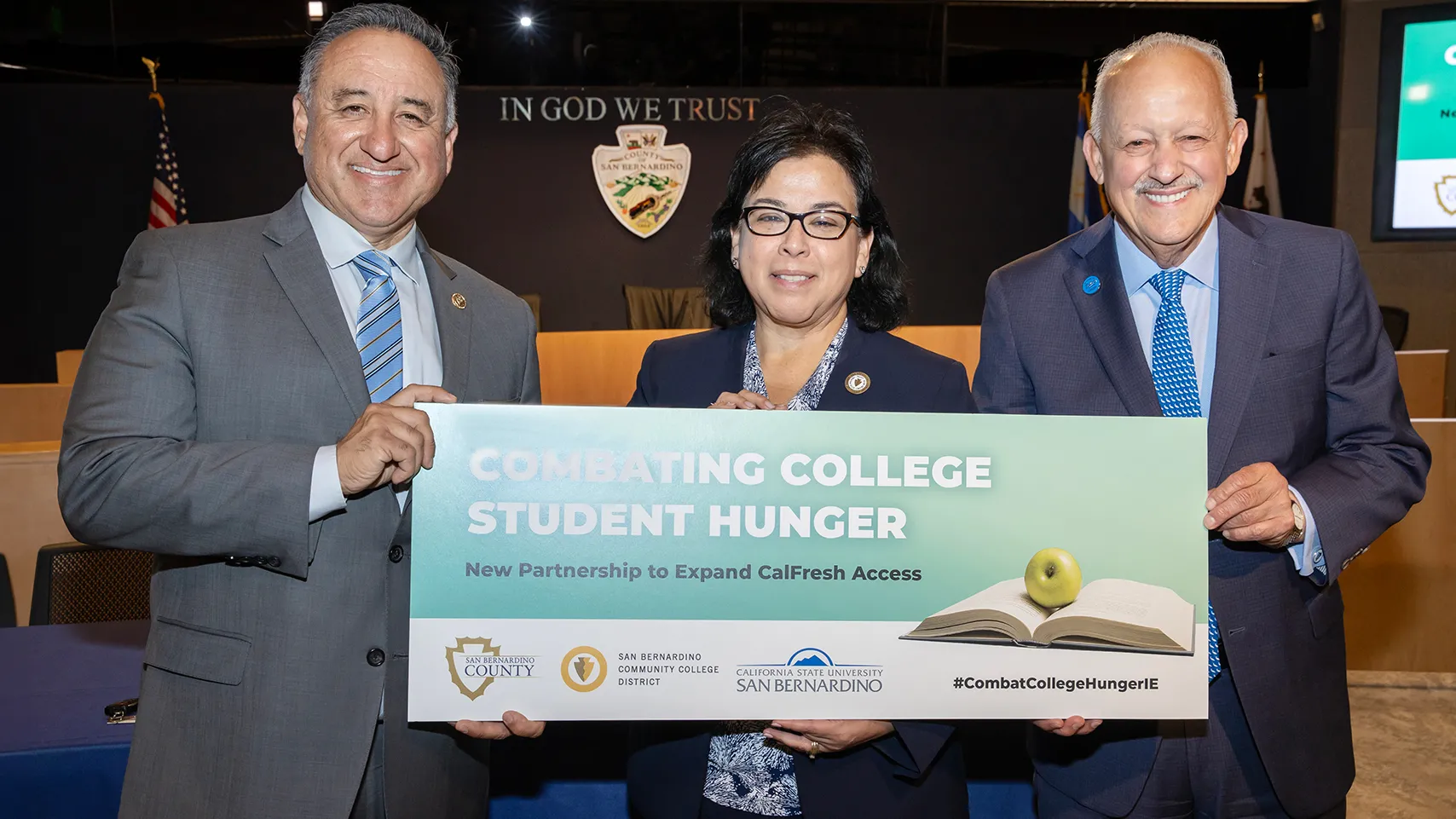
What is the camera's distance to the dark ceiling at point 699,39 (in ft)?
31.0

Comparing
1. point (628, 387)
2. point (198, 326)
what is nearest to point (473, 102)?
point (628, 387)

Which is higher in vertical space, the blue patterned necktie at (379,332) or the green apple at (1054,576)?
the blue patterned necktie at (379,332)

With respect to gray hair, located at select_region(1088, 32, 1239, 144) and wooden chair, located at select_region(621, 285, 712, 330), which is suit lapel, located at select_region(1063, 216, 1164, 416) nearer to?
gray hair, located at select_region(1088, 32, 1239, 144)

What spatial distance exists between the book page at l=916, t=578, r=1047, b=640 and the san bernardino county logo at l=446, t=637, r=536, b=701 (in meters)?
0.61

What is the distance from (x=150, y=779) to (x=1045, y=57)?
10396 mm

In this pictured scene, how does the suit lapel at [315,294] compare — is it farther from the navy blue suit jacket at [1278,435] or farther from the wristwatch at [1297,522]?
the wristwatch at [1297,522]

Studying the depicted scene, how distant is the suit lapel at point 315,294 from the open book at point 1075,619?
0.96 metres

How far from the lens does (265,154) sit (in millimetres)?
9625

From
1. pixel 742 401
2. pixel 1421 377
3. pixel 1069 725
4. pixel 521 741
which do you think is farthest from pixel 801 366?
pixel 1421 377

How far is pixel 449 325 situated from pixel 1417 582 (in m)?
4.10

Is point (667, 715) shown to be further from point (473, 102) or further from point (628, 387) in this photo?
point (473, 102)

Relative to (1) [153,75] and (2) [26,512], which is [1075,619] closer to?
(2) [26,512]

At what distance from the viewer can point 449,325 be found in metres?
1.81

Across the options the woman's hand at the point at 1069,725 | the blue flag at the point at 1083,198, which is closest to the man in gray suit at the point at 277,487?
the woman's hand at the point at 1069,725
